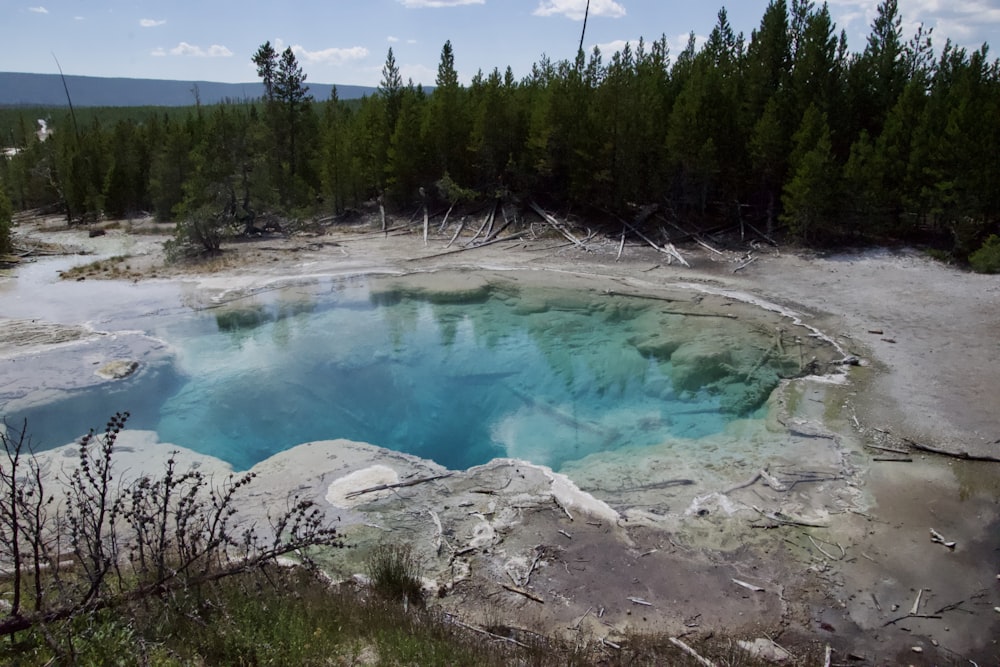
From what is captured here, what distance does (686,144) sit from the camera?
21.2 m

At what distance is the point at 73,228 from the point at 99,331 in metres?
20.5

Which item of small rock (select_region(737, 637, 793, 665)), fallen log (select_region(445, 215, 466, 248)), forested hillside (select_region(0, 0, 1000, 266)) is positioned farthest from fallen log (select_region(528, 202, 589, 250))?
small rock (select_region(737, 637, 793, 665))

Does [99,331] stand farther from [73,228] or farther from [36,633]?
[73,228]

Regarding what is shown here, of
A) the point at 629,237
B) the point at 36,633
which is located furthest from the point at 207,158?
the point at 36,633

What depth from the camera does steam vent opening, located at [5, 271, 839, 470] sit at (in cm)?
1003

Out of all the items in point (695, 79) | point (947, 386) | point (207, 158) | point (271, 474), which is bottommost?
point (271, 474)

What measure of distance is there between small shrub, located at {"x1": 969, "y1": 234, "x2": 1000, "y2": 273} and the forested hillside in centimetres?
68

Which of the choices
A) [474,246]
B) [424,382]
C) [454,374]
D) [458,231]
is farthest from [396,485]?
[458,231]

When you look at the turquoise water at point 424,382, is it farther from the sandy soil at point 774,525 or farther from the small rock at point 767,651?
the small rock at point 767,651

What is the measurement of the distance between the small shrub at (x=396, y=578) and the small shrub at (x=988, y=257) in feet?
52.5

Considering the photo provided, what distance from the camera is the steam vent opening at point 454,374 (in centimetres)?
1003

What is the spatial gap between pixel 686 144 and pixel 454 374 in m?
12.8

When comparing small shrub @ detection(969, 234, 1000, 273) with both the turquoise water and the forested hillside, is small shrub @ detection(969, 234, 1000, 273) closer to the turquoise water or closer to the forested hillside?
the forested hillside

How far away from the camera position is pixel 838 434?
9195 mm
